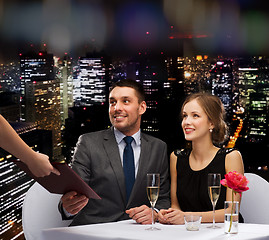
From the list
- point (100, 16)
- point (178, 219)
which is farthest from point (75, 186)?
point (100, 16)

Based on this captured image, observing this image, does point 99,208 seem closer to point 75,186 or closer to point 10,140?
point 75,186

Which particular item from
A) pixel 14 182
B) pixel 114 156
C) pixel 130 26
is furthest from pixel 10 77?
pixel 114 156

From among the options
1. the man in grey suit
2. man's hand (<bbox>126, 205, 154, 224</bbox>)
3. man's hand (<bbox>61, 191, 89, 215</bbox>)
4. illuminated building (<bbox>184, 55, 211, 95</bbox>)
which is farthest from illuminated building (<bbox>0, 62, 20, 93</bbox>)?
man's hand (<bbox>126, 205, 154, 224</bbox>)

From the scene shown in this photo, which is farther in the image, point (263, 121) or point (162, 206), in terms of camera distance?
point (263, 121)

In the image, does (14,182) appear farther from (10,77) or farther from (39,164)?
(39,164)

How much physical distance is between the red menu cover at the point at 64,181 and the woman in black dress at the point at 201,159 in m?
0.91

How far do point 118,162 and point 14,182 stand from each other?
6.83 feet

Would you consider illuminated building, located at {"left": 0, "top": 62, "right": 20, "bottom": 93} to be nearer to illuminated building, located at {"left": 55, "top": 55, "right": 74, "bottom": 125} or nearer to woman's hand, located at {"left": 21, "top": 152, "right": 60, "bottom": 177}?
illuminated building, located at {"left": 55, "top": 55, "right": 74, "bottom": 125}

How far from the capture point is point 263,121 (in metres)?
4.40

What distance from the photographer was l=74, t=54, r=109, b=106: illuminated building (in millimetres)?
4742

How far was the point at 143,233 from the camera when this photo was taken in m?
1.93

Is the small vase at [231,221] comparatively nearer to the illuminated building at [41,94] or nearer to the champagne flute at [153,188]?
the champagne flute at [153,188]

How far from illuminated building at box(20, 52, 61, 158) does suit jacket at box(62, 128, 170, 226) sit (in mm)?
1900

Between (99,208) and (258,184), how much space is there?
3.29ft
